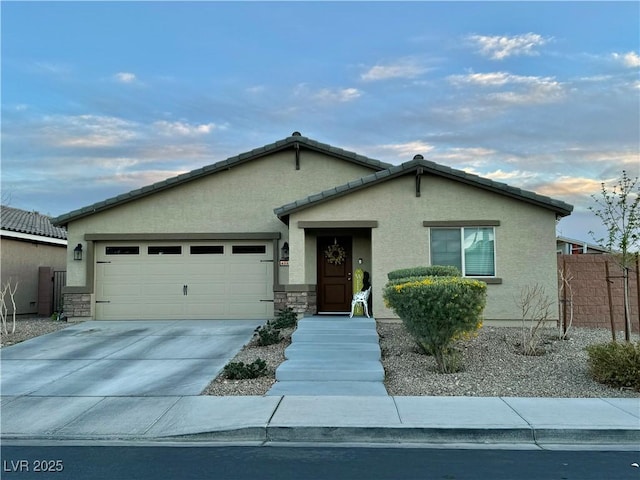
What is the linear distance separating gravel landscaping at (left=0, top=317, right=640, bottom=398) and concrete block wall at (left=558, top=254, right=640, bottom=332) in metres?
1.25

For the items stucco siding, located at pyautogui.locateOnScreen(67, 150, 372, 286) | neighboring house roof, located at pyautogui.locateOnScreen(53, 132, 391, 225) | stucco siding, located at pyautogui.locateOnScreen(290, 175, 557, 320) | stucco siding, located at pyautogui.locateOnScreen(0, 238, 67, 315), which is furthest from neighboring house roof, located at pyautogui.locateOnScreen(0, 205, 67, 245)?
stucco siding, located at pyautogui.locateOnScreen(290, 175, 557, 320)

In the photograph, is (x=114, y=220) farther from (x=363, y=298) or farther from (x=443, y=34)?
(x=443, y=34)

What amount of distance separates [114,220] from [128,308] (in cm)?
262

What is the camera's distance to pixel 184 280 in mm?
16734

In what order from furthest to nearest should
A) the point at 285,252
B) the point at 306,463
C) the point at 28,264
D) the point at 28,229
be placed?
the point at 28,229
the point at 28,264
the point at 285,252
the point at 306,463

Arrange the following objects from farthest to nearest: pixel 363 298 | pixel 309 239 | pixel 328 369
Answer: pixel 309 239, pixel 363 298, pixel 328 369

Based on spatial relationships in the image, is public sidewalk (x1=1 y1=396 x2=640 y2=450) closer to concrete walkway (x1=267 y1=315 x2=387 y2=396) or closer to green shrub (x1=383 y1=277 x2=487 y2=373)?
concrete walkway (x1=267 y1=315 x2=387 y2=396)

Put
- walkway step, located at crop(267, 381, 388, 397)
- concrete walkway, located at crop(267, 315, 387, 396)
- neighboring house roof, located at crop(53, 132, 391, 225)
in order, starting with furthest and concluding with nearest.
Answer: neighboring house roof, located at crop(53, 132, 391, 225) → concrete walkway, located at crop(267, 315, 387, 396) → walkway step, located at crop(267, 381, 388, 397)

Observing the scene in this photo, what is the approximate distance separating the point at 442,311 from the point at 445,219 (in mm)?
5469

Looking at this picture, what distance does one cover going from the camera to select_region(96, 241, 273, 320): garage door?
16656mm

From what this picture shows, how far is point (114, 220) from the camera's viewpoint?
16.9 meters

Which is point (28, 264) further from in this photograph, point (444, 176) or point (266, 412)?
point (266, 412)

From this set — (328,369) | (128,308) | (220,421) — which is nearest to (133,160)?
(128,308)

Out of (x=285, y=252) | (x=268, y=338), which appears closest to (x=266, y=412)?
(x=268, y=338)
